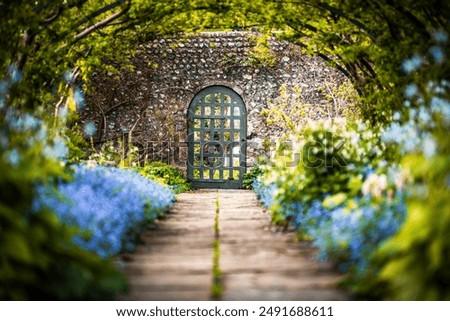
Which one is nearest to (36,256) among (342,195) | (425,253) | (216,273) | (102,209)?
(216,273)

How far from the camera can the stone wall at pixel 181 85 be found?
12242 mm

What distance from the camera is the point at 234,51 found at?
12.3 meters

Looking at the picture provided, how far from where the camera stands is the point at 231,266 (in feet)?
11.4

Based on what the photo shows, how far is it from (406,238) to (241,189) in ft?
31.7

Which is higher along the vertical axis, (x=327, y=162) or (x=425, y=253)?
(x=327, y=162)

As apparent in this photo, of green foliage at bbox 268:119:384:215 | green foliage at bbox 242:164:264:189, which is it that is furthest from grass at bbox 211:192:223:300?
green foliage at bbox 242:164:264:189

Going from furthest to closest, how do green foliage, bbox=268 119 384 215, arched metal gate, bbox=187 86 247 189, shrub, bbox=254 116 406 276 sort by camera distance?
1. arched metal gate, bbox=187 86 247 189
2. green foliage, bbox=268 119 384 215
3. shrub, bbox=254 116 406 276

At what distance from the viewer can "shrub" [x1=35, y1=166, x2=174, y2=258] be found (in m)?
3.27

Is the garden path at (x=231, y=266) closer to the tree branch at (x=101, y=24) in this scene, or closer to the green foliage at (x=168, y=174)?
the tree branch at (x=101, y=24)

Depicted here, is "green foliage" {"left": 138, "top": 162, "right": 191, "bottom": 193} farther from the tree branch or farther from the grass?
the grass

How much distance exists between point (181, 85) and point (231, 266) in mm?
9130

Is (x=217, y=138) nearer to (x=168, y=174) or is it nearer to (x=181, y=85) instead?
(x=181, y=85)

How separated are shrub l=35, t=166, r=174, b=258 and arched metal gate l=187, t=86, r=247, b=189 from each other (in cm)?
639

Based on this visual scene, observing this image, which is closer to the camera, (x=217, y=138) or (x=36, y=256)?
(x=36, y=256)
